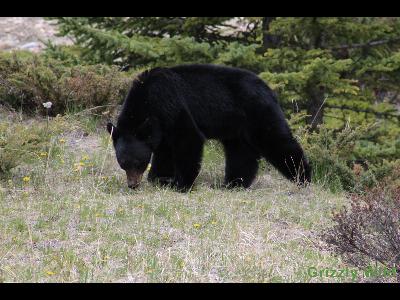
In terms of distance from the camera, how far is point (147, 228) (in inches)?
266

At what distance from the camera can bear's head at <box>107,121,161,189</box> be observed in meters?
8.60

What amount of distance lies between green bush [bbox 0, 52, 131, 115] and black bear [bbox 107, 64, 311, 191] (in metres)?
2.34

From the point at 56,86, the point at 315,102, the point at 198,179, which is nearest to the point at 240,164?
the point at 198,179

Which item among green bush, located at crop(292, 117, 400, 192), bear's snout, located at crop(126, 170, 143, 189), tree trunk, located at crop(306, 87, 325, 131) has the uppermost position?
bear's snout, located at crop(126, 170, 143, 189)

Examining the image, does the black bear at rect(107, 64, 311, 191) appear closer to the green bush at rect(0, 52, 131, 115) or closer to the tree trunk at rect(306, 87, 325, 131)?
the green bush at rect(0, 52, 131, 115)

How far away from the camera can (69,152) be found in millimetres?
10016

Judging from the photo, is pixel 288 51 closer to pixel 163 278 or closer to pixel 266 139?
pixel 266 139

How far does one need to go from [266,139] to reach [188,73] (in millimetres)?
1368

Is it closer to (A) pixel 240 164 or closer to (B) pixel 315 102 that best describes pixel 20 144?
(A) pixel 240 164

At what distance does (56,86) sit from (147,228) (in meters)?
5.25

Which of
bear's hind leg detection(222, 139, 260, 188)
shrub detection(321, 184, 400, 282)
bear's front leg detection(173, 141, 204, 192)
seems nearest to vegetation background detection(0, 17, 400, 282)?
shrub detection(321, 184, 400, 282)
